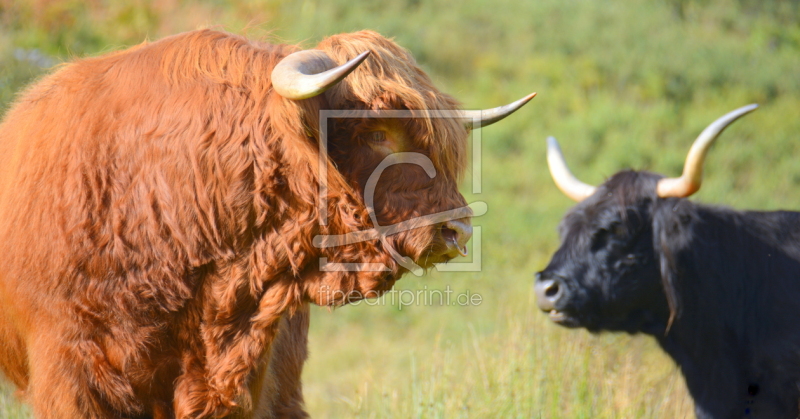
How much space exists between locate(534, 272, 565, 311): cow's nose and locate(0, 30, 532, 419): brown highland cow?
1743 mm

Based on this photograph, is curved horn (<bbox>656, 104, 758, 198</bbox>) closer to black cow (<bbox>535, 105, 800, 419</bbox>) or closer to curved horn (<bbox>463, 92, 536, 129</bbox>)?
black cow (<bbox>535, 105, 800, 419</bbox>)

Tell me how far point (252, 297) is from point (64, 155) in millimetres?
876

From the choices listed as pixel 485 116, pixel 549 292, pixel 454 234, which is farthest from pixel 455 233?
pixel 549 292

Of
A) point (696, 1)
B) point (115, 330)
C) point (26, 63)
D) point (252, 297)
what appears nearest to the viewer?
point (115, 330)

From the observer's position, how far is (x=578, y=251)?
4.21 meters

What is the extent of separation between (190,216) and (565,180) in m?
3.03

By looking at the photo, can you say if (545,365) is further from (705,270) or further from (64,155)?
(64,155)

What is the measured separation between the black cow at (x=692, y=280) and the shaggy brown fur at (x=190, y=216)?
1.83m

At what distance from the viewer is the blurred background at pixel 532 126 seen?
14.9 feet

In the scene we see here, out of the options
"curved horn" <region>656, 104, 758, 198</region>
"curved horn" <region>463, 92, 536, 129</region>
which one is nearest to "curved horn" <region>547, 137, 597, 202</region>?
"curved horn" <region>656, 104, 758, 198</region>

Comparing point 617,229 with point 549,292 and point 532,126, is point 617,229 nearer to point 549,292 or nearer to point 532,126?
point 549,292

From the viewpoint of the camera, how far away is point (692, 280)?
4.06 m

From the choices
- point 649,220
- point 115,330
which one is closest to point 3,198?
point 115,330

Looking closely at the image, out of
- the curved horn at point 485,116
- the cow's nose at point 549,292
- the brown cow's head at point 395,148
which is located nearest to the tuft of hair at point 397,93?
the brown cow's head at point 395,148
